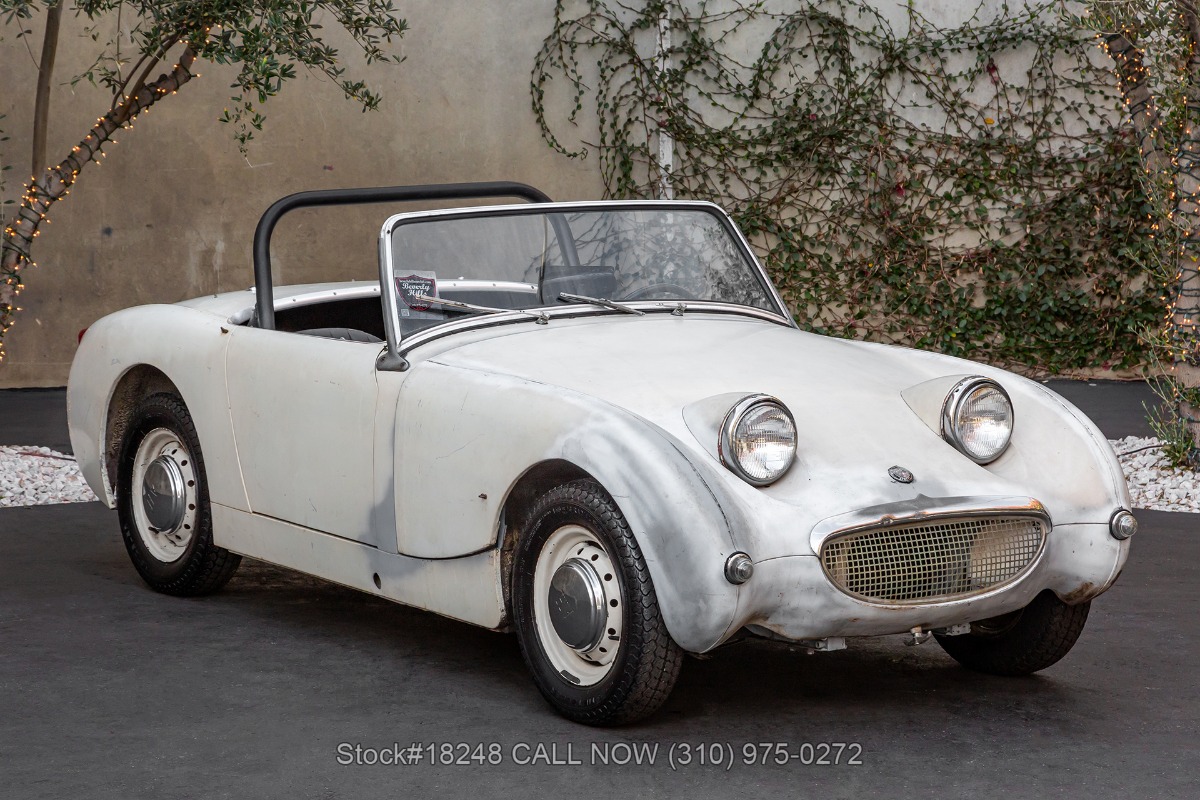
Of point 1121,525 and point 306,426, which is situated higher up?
point 306,426

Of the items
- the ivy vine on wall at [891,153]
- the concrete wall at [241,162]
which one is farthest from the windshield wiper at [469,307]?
the ivy vine on wall at [891,153]

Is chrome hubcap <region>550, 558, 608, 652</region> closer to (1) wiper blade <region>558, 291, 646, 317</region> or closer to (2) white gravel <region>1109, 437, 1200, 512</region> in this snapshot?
(1) wiper blade <region>558, 291, 646, 317</region>

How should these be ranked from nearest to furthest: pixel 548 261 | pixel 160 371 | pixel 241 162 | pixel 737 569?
1. pixel 737 569
2. pixel 548 261
3. pixel 160 371
4. pixel 241 162

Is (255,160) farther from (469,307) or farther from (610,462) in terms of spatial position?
(610,462)

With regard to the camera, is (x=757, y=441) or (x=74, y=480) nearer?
(x=757, y=441)

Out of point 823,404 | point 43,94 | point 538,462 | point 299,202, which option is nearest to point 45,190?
point 43,94

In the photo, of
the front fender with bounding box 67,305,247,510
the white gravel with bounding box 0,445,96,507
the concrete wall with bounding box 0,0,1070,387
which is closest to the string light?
the white gravel with bounding box 0,445,96,507

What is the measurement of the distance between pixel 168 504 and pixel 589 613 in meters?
2.08

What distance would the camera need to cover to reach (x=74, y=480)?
7.24 meters

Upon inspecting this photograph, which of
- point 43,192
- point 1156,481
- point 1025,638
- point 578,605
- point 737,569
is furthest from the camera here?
point 43,192

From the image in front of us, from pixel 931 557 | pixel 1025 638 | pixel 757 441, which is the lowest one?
pixel 1025 638

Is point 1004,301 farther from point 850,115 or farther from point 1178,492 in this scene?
point 1178,492

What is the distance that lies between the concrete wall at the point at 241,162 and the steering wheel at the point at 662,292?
661 centimetres

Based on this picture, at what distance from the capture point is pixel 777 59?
445 inches
